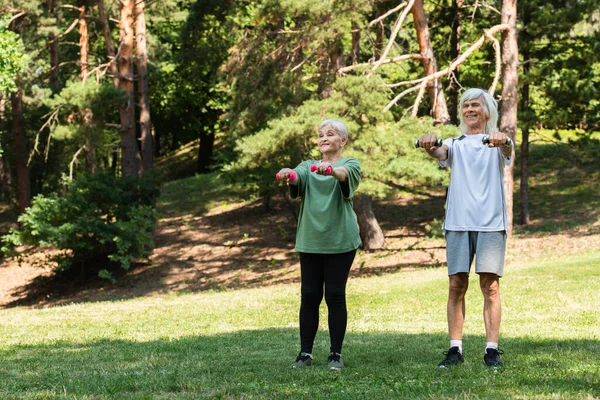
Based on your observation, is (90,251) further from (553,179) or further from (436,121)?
(553,179)

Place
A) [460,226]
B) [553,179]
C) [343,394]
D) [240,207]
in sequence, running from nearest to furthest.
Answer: [343,394], [460,226], [553,179], [240,207]

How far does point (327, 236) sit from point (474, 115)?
4.59ft

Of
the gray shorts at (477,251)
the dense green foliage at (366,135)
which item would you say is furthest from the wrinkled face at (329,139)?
the dense green foliage at (366,135)

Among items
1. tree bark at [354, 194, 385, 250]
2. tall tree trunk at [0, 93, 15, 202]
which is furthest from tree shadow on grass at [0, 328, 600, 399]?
tall tree trunk at [0, 93, 15, 202]

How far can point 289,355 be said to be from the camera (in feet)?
22.6

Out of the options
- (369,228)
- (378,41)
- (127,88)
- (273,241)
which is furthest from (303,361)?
(273,241)

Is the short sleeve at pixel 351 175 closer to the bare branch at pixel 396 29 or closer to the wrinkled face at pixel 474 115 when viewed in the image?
the wrinkled face at pixel 474 115

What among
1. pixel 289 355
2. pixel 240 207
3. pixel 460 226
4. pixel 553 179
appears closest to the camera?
pixel 460 226

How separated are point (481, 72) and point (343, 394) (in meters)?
20.0

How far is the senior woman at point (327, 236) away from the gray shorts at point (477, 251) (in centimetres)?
72

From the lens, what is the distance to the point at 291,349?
7410mm

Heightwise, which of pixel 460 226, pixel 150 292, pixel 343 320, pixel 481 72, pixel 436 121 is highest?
pixel 481 72

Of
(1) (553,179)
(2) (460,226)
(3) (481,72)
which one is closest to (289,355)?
(2) (460,226)

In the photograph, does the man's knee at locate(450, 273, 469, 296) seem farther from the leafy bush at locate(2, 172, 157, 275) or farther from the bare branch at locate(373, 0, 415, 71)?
the leafy bush at locate(2, 172, 157, 275)
